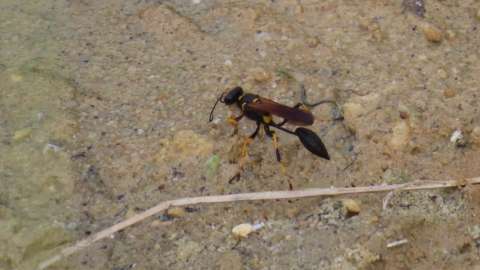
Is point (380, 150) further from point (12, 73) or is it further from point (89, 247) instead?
point (12, 73)

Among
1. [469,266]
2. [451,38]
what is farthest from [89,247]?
[451,38]

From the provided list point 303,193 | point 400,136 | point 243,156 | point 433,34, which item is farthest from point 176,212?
point 433,34

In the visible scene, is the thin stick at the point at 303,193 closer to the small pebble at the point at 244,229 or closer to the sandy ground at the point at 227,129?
the sandy ground at the point at 227,129

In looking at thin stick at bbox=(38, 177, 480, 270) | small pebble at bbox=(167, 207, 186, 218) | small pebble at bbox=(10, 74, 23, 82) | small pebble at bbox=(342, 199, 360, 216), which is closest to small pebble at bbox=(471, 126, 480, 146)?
thin stick at bbox=(38, 177, 480, 270)

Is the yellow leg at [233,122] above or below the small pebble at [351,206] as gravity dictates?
above

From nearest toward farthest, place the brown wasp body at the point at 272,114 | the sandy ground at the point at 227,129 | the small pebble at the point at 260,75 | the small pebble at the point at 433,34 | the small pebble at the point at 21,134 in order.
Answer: the sandy ground at the point at 227,129 < the brown wasp body at the point at 272,114 < the small pebble at the point at 21,134 < the small pebble at the point at 260,75 < the small pebble at the point at 433,34

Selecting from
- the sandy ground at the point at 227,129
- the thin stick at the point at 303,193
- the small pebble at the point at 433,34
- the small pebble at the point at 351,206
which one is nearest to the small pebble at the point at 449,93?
the sandy ground at the point at 227,129

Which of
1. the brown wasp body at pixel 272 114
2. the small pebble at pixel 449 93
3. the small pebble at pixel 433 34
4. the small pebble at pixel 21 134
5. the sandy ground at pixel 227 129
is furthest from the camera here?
the small pebble at pixel 433 34
